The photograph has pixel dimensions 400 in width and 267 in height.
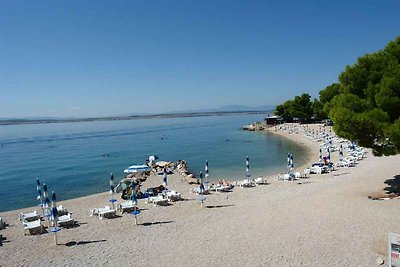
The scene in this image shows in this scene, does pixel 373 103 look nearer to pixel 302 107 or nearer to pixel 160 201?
pixel 160 201

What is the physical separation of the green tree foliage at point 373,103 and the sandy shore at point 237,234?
291 cm

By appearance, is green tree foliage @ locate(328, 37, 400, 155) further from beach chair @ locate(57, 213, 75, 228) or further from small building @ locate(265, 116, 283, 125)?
small building @ locate(265, 116, 283, 125)

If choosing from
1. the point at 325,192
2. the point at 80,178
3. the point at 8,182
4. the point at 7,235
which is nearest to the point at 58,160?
the point at 8,182

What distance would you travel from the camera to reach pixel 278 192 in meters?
20.3

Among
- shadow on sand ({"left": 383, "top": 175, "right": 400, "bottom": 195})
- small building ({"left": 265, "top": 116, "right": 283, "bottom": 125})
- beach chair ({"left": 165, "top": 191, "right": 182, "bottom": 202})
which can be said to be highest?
small building ({"left": 265, "top": 116, "right": 283, "bottom": 125})

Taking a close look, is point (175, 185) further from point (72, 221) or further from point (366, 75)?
point (366, 75)

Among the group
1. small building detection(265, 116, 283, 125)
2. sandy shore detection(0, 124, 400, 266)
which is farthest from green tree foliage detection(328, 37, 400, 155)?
small building detection(265, 116, 283, 125)

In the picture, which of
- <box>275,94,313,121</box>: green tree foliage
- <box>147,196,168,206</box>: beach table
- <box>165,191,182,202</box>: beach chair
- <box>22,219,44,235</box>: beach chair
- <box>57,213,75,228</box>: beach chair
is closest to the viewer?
<box>22,219,44,235</box>: beach chair

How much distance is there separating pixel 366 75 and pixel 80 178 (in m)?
26.7

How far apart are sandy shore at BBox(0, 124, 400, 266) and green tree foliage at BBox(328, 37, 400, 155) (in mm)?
2908

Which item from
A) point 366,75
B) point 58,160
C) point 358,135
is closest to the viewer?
point 358,135

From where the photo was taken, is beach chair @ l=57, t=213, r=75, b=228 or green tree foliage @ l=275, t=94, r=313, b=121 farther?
green tree foliage @ l=275, t=94, r=313, b=121

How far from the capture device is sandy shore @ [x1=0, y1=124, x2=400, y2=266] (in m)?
11.0

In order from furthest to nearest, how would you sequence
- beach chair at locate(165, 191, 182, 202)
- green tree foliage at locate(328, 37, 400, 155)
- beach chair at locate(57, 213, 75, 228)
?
beach chair at locate(165, 191, 182, 202) < beach chair at locate(57, 213, 75, 228) < green tree foliage at locate(328, 37, 400, 155)
